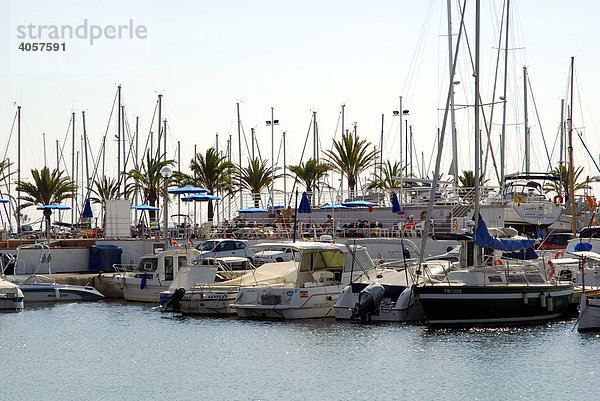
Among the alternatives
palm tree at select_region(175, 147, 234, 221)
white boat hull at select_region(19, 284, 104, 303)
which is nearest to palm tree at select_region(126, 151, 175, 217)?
palm tree at select_region(175, 147, 234, 221)

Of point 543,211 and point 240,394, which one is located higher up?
point 543,211

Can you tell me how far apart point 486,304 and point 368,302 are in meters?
4.57

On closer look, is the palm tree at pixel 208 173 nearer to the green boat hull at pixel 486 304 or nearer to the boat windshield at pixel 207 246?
the boat windshield at pixel 207 246

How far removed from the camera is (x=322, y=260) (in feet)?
122

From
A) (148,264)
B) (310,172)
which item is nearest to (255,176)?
(310,172)

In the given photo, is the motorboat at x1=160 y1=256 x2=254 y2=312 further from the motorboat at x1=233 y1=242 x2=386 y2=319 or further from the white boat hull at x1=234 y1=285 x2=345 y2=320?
the white boat hull at x1=234 y1=285 x2=345 y2=320

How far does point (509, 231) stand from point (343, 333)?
11.2 metres

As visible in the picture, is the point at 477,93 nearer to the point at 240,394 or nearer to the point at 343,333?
the point at 343,333

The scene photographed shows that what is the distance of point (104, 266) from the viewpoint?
52.1m

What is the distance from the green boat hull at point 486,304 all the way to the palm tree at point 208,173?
39146 millimetres

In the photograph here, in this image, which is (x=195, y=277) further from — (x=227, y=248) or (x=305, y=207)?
(x=305, y=207)

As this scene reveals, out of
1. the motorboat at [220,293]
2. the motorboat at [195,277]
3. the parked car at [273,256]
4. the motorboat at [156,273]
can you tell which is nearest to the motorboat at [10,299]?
the motorboat at [156,273]

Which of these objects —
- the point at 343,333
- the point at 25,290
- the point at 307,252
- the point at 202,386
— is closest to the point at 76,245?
the point at 25,290

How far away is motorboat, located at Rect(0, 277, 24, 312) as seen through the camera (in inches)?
1567
